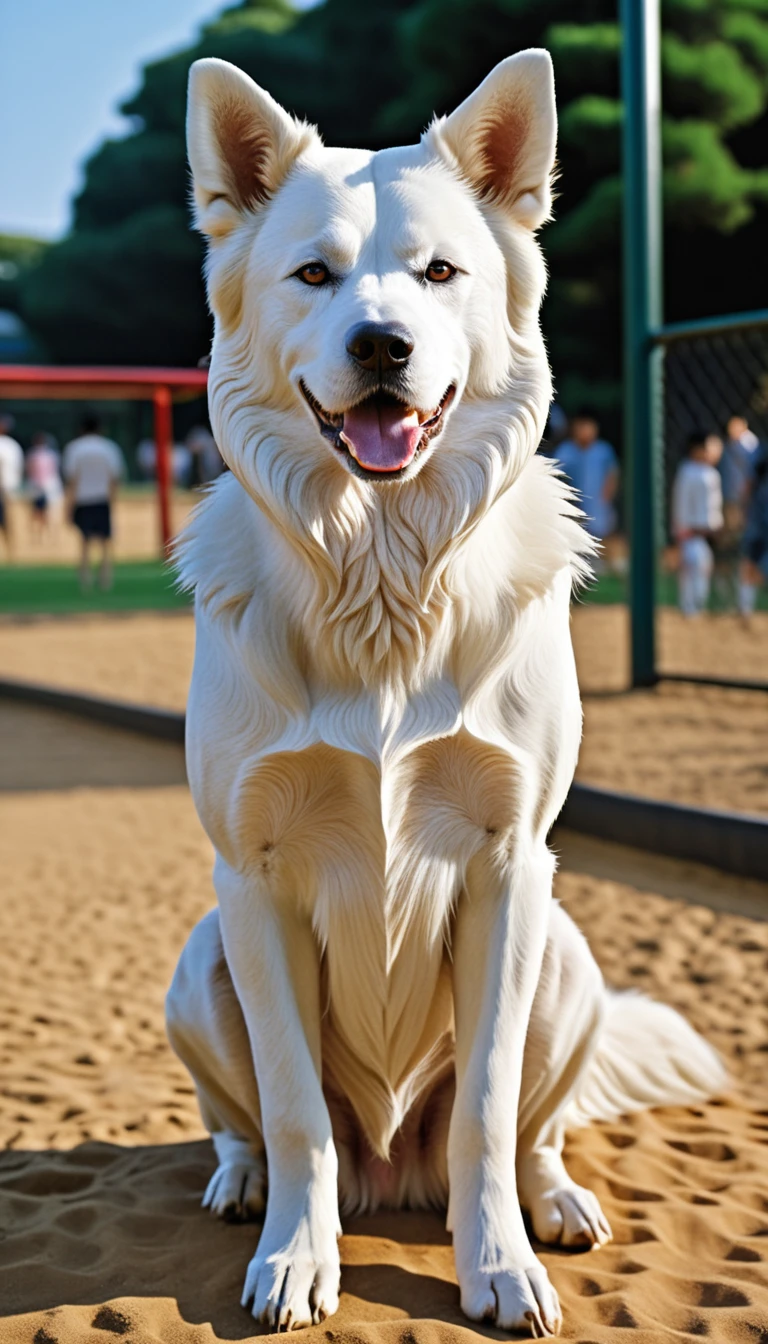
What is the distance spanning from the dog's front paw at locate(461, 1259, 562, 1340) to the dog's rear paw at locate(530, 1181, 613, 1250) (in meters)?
0.28

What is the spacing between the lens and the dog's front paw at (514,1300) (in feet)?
7.95

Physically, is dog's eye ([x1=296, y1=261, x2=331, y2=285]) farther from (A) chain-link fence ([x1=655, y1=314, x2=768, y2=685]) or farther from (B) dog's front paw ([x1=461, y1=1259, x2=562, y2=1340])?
(A) chain-link fence ([x1=655, y1=314, x2=768, y2=685])

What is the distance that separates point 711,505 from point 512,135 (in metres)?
11.6

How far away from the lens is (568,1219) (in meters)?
2.76

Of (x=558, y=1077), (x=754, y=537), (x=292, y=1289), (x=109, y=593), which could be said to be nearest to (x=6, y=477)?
(x=109, y=593)

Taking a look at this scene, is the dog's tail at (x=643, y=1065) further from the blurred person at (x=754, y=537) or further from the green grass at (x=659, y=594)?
the green grass at (x=659, y=594)

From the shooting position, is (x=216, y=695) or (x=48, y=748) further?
(x=48, y=748)

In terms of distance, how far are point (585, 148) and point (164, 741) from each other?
16149 mm

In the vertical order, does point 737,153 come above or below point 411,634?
above

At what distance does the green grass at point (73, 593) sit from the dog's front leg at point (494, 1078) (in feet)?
38.9

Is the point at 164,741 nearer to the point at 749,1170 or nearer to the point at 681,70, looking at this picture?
the point at 749,1170

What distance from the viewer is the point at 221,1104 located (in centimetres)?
291

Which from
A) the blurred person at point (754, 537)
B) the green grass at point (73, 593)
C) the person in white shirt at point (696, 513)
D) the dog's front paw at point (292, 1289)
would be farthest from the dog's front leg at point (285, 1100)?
the green grass at point (73, 593)

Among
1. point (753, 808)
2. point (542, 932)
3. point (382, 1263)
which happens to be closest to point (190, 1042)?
point (382, 1263)
